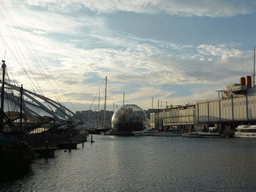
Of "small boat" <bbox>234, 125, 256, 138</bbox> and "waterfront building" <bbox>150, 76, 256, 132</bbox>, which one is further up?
"waterfront building" <bbox>150, 76, 256, 132</bbox>

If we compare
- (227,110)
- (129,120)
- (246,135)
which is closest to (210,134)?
(246,135)

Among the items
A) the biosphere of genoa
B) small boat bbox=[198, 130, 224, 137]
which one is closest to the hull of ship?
small boat bbox=[198, 130, 224, 137]

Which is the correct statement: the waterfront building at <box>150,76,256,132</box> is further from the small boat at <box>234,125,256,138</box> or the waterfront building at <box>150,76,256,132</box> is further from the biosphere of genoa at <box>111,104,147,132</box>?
the biosphere of genoa at <box>111,104,147,132</box>

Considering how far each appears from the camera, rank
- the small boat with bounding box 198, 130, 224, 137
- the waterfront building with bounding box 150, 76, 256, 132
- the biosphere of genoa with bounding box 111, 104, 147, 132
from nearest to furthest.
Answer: the small boat with bounding box 198, 130, 224, 137 → the waterfront building with bounding box 150, 76, 256, 132 → the biosphere of genoa with bounding box 111, 104, 147, 132

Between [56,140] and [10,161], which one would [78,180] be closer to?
[10,161]

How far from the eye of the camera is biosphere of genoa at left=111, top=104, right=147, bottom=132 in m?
151

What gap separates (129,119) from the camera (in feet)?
496

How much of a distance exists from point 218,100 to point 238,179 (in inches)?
4207

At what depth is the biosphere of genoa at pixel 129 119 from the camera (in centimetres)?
15062

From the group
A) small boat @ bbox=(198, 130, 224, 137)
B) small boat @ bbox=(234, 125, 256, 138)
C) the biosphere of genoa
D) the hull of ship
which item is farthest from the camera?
the biosphere of genoa

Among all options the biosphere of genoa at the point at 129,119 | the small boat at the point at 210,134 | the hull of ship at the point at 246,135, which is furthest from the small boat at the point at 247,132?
the biosphere of genoa at the point at 129,119

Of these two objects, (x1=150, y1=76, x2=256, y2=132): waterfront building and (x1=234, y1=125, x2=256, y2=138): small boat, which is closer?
(x1=234, y1=125, x2=256, y2=138): small boat

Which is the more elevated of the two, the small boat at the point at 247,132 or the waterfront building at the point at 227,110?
the waterfront building at the point at 227,110

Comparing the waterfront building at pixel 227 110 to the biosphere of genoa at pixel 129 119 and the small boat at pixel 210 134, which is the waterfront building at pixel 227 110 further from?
the biosphere of genoa at pixel 129 119
